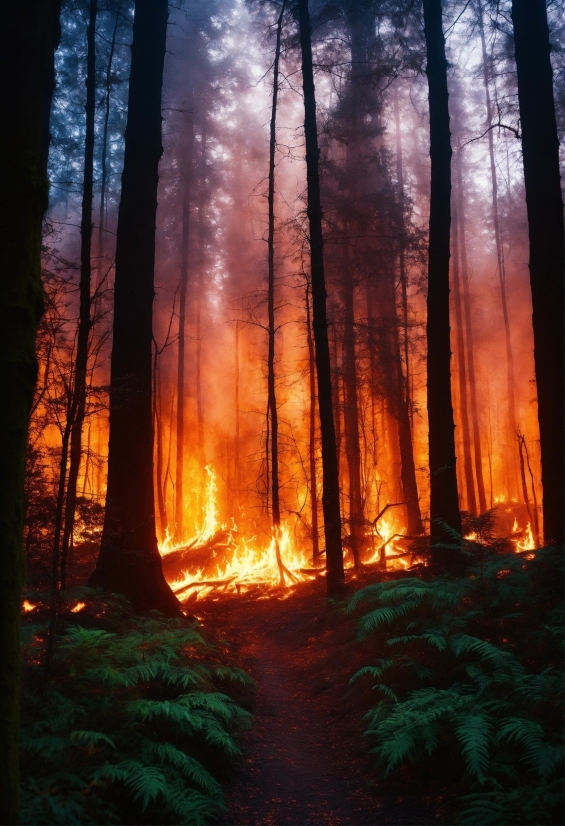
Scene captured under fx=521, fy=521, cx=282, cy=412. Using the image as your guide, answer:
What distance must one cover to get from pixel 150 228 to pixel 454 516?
7096mm

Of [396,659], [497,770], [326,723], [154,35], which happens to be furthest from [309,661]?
[154,35]

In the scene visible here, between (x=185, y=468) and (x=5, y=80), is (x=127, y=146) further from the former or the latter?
(x=185, y=468)

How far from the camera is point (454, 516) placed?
8609 mm

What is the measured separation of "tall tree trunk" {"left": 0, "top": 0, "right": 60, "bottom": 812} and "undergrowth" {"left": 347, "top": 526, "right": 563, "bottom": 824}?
258 centimetres

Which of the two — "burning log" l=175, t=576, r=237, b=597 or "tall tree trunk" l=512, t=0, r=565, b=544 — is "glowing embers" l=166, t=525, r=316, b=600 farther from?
"tall tree trunk" l=512, t=0, r=565, b=544

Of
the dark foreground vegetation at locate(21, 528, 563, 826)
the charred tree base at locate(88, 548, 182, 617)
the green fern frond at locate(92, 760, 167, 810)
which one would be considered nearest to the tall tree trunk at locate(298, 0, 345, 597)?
the dark foreground vegetation at locate(21, 528, 563, 826)

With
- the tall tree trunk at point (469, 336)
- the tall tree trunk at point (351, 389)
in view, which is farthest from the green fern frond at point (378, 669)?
the tall tree trunk at point (469, 336)

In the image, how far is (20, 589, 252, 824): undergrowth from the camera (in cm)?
302

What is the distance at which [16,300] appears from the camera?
2.75 metres

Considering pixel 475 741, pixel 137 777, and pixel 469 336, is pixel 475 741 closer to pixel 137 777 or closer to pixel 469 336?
pixel 137 777

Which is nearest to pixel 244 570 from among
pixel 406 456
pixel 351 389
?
pixel 406 456

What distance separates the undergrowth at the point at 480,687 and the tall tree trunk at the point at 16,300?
8.45 feet

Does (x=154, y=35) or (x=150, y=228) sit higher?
(x=154, y=35)

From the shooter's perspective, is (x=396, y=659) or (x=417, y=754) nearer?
(x=417, y=754)
